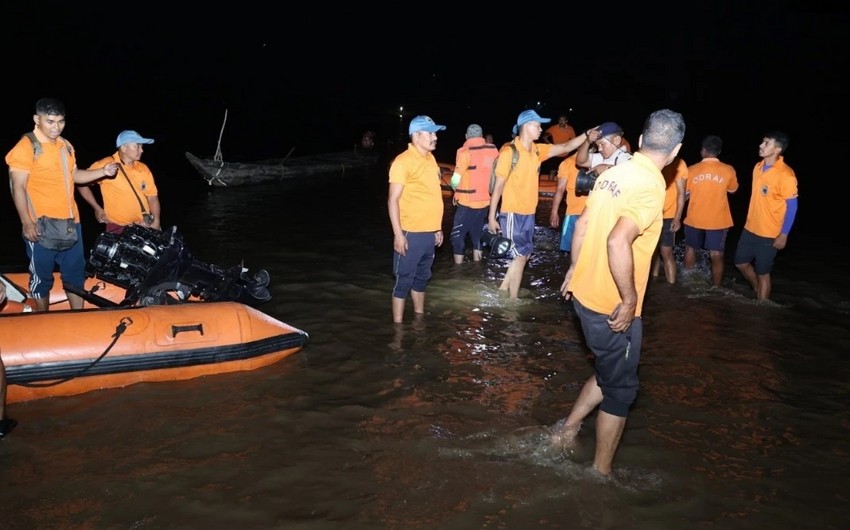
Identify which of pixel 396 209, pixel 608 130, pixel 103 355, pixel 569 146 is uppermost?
pixel 608 130

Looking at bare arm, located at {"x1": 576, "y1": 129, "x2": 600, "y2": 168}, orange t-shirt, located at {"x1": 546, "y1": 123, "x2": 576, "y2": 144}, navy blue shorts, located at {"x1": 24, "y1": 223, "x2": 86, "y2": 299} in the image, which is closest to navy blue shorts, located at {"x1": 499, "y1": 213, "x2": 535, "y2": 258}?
bare arm, located at {"x1": 576, "y1": 129, "x2": 600, "y2": 168}

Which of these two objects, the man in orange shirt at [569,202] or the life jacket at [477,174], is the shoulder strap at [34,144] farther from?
the life jacket at [477,174]

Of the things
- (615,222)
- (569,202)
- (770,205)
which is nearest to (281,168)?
(569,202)

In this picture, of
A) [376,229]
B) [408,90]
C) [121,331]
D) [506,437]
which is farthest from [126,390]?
[408,90]

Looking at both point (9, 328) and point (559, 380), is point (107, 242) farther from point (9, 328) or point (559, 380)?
point (559, 380)

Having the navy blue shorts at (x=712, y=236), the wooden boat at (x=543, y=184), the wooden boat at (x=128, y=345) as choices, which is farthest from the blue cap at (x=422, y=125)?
the wooden boat at (x=543, y=184)

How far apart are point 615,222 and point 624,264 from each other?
25cm

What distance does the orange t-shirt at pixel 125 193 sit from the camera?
630 cm

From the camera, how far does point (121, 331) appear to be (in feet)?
15.9

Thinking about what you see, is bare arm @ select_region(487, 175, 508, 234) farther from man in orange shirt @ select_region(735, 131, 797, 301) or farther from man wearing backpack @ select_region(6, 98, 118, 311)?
man wearing backpack @ select_region(6, 98, 118, 311)

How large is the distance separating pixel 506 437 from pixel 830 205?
59.3 ft

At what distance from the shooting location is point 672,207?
8.09 metres

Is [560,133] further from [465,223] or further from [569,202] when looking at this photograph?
[569,202]

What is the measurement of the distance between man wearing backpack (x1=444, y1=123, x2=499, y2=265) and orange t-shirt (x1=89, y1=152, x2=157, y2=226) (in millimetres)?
4190
